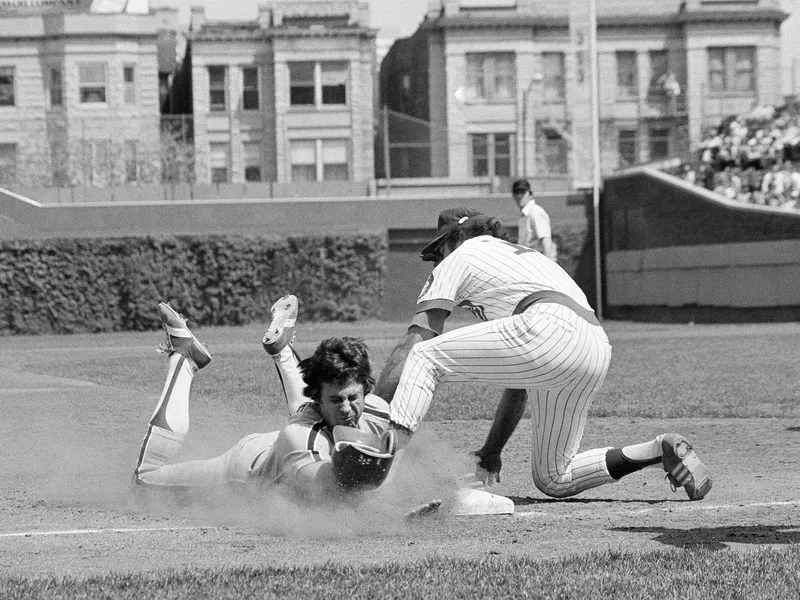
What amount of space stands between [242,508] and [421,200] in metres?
23.1

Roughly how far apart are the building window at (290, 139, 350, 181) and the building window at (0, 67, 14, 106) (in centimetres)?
1068

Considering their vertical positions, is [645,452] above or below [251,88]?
below

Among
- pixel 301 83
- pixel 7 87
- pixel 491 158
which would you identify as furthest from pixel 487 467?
pixel 7 87

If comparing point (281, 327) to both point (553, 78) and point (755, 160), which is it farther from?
point (553, 78)

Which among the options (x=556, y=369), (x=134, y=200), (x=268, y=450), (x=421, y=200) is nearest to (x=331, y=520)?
(x=268, y=450)

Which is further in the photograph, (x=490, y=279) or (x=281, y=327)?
(x=281, y=327)

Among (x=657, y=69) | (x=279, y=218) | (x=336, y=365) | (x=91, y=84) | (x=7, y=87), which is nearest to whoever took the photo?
(x=336, y=365)

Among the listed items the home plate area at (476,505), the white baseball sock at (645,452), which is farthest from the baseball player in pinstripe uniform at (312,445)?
the white baseball sock at (645,452)

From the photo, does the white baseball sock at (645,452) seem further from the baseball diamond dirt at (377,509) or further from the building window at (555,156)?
the building window at (555,156)

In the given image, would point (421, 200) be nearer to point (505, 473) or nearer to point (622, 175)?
point (622, 175)

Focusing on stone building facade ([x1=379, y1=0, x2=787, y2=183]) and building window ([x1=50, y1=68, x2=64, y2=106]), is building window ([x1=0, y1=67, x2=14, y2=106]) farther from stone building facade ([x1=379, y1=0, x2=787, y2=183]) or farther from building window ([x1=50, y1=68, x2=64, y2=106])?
stone building facade ([x1=379, y1=0, x2=787, y2=183])

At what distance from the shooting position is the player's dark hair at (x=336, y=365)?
5742mm

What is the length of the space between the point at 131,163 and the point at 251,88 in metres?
14.4

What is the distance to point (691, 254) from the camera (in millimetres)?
26422
